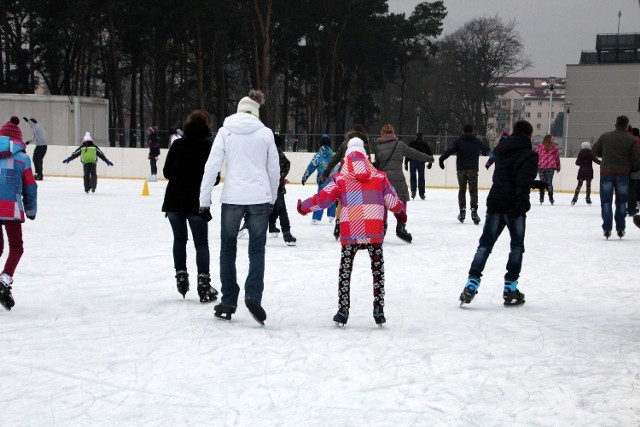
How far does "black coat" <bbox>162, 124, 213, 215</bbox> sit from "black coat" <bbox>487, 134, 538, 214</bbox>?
7.45ft

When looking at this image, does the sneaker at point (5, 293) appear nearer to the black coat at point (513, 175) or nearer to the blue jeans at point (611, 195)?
the black coat at point (513, 175)

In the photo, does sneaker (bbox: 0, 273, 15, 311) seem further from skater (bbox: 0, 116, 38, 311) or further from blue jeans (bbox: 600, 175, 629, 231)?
blue jeans (bbox: 600, 175, 629, 231)

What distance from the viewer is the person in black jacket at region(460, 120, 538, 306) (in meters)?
7.25

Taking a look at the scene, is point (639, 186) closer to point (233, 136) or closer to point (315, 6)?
point (233, 136)

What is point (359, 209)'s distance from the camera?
635cm

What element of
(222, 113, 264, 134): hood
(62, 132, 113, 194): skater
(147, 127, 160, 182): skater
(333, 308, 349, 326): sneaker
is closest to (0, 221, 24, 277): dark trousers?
(222, 113, 264, 134): hood

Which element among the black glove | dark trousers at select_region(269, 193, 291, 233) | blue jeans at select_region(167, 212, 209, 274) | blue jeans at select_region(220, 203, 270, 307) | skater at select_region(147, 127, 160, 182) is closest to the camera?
blue jeans at select_region(220, 203, 270, 307)

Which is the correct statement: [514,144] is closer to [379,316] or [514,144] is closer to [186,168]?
[379,316]

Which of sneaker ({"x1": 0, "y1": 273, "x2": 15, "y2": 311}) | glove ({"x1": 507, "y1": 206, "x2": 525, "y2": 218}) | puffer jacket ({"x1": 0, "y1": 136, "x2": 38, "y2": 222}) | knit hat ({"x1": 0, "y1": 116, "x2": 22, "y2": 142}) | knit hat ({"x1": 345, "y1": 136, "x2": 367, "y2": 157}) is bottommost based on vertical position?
sneaker ({"x1": 0, "y1": 273, "x2": 15, "y2": 311})

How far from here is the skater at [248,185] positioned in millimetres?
6402

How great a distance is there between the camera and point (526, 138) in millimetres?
7438

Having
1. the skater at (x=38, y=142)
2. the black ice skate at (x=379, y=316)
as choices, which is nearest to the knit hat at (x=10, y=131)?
the black ice skate at (x=379, y=316)

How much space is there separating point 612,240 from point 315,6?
36637mm

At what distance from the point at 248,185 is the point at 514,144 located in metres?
2.26
